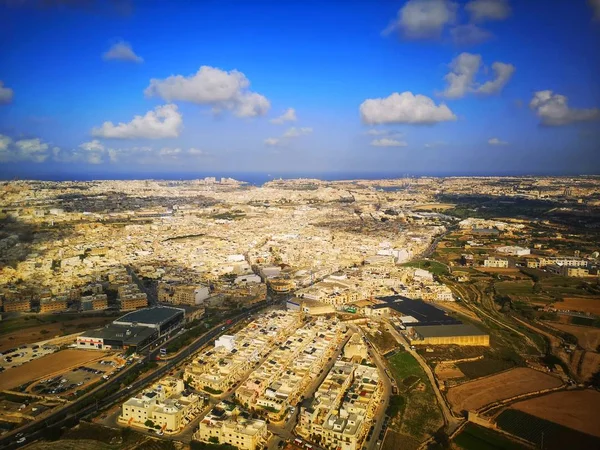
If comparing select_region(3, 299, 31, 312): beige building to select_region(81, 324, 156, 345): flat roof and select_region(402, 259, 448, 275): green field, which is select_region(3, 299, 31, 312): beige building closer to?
select_region(81, 324, 156, 345): flat roof

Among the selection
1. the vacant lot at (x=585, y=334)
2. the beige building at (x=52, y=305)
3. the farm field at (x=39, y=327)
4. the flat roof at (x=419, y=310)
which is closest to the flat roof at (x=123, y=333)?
the farm field at (x=39, y=327)

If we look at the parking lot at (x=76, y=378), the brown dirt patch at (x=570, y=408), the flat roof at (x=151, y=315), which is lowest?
the brown dirt patch at (x=570, y=408)

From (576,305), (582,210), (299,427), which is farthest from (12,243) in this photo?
(582,210)

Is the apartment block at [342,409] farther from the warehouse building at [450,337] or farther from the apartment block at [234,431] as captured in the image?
the warehouse building at [450,337]

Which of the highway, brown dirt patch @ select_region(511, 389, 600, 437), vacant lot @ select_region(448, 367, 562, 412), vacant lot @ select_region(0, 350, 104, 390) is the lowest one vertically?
brown dirt patch @ select_region(511, 389, 600, 437)

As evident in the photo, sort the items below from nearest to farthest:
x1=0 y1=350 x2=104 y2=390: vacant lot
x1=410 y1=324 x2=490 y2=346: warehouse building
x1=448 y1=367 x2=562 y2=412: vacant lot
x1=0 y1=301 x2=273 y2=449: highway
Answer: x1=0 y1=301 x2=273 y2=449: highway < x1=448 y1=367 x2=562 y2=412: vacant lot < x1=0 y1=350 x2=104 y2=390: vacant lot < x1=410 y1=324 x2=490 y2=346: warehouse building

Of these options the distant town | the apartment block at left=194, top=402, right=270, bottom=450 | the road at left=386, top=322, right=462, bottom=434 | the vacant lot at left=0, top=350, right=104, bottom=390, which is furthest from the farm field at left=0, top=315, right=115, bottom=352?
the road at left=386, top=322, right=462, bottom=434

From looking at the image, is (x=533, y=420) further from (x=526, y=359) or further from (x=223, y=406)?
(x=223, y=406)
